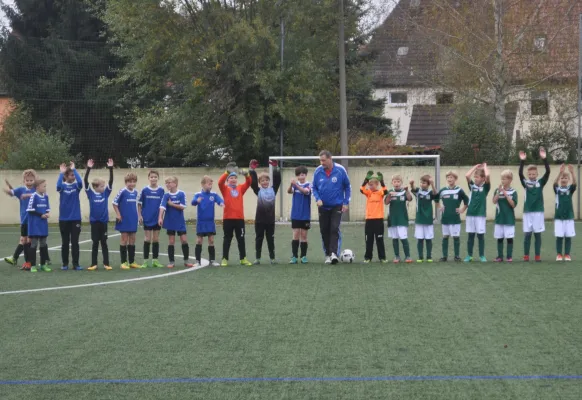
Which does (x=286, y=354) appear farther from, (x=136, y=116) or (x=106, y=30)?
(x=106, y=30)

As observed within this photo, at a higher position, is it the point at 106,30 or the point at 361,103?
the point at 106,30

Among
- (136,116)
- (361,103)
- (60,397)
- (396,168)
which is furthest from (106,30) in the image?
(60,397)

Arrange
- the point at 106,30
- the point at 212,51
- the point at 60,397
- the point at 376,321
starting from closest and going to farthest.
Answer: the point at 60,397
the point at 376,321
the point at 212,51
the point at 106,30

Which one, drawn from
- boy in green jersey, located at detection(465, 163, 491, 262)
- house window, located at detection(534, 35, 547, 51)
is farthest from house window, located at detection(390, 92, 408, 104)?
boy in green jersey, located at detection(465, 163, 491, 262)

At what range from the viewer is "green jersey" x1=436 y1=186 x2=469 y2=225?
15047mm

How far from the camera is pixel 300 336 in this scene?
7980 millimetres

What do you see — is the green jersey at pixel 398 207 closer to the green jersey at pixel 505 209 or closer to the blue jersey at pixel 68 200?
the green jersey at pixel 505 209

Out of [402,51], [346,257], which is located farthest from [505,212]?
[402,51]

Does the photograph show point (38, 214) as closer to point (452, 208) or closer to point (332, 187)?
point (332, 187)

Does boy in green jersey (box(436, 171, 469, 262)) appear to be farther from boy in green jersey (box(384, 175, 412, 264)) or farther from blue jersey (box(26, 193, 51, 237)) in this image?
blue jersey (box(26, 193, 51, 237))

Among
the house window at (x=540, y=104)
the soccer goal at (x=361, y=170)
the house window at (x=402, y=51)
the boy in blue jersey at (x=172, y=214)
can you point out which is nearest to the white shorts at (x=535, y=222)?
the boy in blue jersey at (x=172, y=214)

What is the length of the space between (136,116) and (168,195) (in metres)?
20.8

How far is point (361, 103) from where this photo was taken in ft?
128

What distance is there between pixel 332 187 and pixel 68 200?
4591mm
